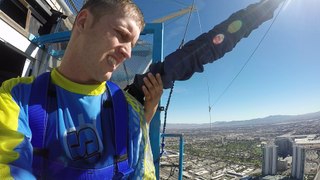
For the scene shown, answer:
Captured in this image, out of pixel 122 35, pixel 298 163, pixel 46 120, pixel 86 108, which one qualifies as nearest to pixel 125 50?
pixel 122 35

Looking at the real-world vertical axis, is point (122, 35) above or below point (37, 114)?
above

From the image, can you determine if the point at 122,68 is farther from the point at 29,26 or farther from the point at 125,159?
the point at 125,159

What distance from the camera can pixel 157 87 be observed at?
1530 mm

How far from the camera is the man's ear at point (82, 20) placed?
112 cm

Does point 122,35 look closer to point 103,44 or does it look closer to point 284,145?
point 103,44

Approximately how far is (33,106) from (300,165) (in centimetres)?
5342

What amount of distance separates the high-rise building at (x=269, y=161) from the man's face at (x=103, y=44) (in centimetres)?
5402

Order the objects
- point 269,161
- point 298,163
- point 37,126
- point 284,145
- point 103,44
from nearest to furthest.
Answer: point 37,126, point 103,44, point 298,163, point 269,161, point 284,145

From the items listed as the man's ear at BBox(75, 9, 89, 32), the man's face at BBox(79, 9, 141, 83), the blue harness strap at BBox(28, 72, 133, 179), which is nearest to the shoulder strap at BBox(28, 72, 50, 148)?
the blue harness strap at BBox(28, 72, 133, 179)

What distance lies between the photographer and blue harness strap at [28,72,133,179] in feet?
3.11

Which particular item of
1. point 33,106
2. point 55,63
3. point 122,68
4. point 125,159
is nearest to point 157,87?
point 125,159

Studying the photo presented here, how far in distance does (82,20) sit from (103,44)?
17 cm

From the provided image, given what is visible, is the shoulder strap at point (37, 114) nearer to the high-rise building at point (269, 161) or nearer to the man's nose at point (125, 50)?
the man's nose at point (125, 50)

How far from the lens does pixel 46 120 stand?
98 centimetres
